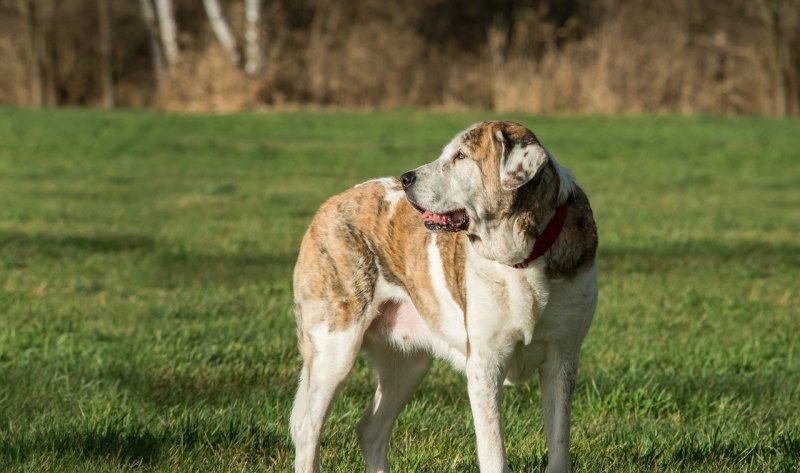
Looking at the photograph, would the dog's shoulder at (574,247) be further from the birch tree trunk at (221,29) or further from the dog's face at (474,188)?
the birch tree trunk at (221,29)

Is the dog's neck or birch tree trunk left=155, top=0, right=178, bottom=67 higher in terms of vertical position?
birch tree trunk left=155, top=0, right=178, bottom=67

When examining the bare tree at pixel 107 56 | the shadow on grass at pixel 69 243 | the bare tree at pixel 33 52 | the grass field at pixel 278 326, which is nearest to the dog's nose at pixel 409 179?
the grass field at pixel 278 326

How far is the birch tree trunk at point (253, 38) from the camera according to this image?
29391mm

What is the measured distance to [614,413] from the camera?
585 centimetres

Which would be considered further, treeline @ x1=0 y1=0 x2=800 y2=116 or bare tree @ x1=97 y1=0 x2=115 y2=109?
bare tree @ x1=97 y1=0 x2=115 y2=109

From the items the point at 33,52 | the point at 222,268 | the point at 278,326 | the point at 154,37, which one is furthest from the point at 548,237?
the point at 154,37

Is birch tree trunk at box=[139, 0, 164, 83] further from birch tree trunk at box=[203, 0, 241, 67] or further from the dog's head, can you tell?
the dog's head

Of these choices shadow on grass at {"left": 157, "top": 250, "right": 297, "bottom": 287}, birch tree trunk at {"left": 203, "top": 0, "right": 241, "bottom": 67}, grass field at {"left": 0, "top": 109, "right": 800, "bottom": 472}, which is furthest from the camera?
birch tree trunk at {"left": 203, "top": 0, "right": 241, "bottom": 67}

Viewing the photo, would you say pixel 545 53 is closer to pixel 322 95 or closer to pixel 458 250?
pixel 322 95

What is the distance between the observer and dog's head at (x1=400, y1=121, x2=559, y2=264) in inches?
168

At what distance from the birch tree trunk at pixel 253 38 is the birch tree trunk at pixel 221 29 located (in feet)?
0.95

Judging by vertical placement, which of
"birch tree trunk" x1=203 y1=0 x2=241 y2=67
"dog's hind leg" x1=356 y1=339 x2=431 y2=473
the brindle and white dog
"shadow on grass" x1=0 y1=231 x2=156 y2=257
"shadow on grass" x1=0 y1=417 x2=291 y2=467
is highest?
"birch tree trunk" x1=203 y1=0 x2=241 y2=67

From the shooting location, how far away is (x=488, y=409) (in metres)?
4.38

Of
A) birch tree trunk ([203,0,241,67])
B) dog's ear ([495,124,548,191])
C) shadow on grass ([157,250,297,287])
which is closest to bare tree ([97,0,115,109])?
birch tree trunk ([203,0,241,67])
